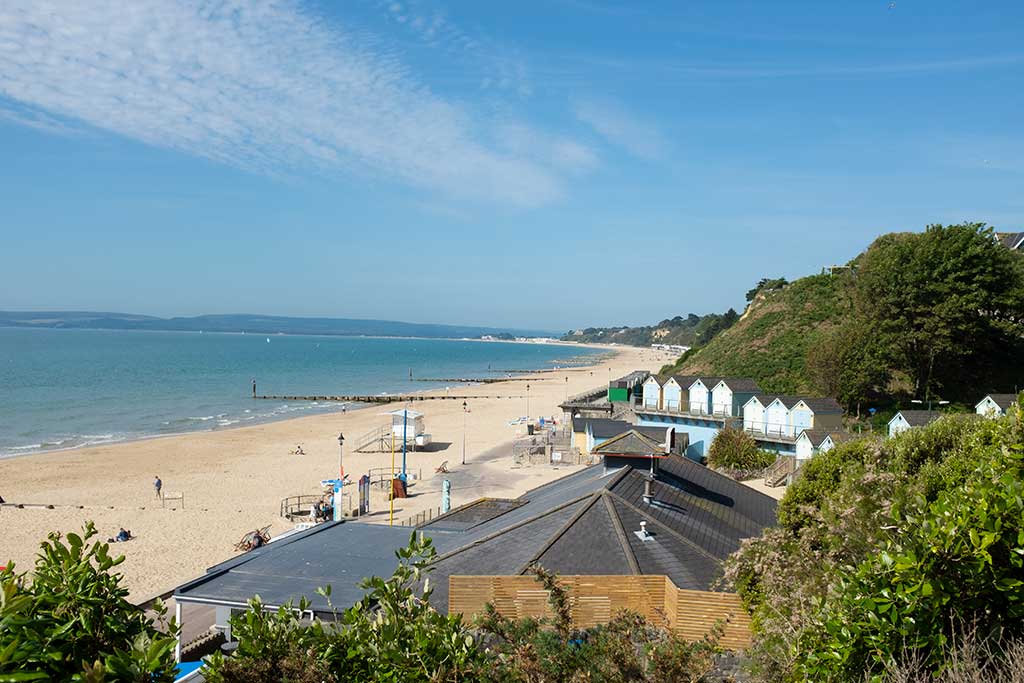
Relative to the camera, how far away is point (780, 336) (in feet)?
197

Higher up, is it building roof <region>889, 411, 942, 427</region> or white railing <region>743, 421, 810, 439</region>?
building roof <region>889, 411, 942, 427</region>

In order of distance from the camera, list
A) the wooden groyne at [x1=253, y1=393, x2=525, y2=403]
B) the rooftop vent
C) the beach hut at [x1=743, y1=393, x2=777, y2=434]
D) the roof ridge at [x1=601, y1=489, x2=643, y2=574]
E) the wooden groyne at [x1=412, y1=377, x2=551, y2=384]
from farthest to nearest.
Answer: the wooden groyne at [x1=412, y1=377, x2=551, y2=384] < the wooden groyne at [x1=253, y1=393, x2=525, y2=403] < the beach hut at [x1=743, y1=393, x2=777, y2=434] < the rooftop vent < the roof ridge at [x1=601, y1=489, x2=643, y2=574]

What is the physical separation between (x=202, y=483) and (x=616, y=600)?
101 ft

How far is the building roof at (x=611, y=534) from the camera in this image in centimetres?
1162

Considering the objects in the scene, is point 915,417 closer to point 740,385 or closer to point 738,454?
point 738,454

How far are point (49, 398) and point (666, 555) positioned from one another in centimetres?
7961

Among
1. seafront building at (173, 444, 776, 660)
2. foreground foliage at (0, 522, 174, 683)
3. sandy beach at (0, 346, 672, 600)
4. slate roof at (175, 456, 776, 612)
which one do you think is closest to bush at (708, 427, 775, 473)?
sandy beach at (0, 346, 672, 600)

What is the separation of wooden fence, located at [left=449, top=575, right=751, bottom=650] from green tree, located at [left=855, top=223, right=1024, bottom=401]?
32.7 meters

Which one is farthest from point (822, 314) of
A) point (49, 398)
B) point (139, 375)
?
point (139, 375)

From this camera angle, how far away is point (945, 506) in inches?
214

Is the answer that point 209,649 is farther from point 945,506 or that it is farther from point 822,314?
point 822,314

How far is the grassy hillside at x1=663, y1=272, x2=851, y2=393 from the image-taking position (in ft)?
178

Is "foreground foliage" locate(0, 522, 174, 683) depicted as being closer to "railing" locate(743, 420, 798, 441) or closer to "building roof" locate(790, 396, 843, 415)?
"railing" locate(743, 420, 798, 441)

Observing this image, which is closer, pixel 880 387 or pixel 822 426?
pixel 822 426
